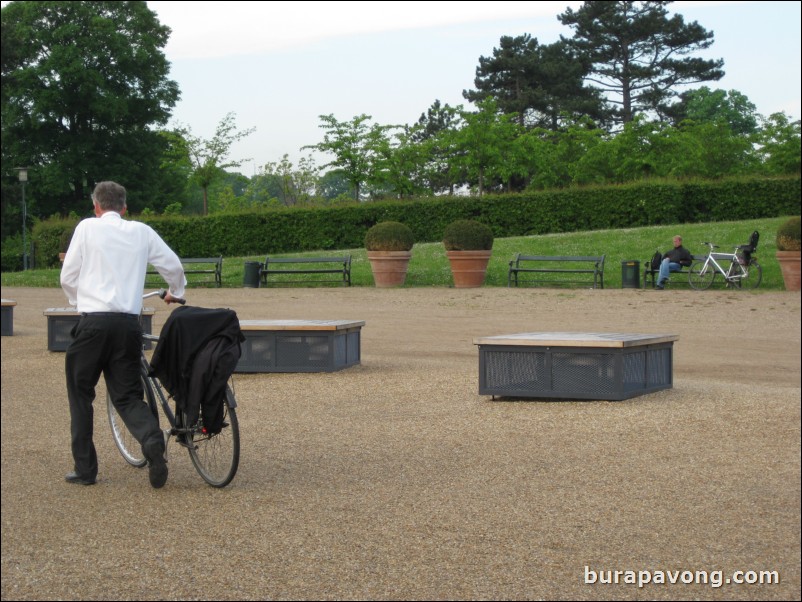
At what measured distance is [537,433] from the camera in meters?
7.52

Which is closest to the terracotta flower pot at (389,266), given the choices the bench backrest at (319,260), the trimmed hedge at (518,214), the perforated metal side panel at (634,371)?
the bench backrest at (319,260)

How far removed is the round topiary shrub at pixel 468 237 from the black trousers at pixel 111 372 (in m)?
17.8

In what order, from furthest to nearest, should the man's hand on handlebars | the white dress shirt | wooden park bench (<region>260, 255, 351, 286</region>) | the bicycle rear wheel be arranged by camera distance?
1. wooden park bench (<region>260, 255, 351, 286</region>)
2. the bicycle rear wheel
3. the man's hand on handlebars
4. the white dress shirt

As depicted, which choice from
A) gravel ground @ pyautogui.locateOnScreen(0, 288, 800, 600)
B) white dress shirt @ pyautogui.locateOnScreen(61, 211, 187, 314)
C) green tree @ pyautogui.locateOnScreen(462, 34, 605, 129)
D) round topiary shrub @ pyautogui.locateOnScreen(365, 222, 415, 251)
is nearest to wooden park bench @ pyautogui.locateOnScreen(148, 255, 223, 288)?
round topiary shrub @ pyautogui.locateOnScreen(365, 222, 415, 251)

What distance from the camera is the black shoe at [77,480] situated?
5.93 metres

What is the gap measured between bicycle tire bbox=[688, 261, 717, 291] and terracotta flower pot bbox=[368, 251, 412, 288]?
6133 millimetres

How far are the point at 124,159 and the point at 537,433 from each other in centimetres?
4692

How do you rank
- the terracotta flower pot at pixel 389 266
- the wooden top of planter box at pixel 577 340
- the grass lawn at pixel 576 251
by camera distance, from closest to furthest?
the wooden top of planter box at pixel 577 340 < the terracotta flower pot at pixel 389 266 < the grass lawn at pixel 576 251

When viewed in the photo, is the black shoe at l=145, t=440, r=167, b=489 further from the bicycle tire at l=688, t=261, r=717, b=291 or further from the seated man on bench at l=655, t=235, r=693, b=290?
the seated man on bench at l=655, t=235, r=693, b=290

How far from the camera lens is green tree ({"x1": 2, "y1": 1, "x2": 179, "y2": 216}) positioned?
49.2m

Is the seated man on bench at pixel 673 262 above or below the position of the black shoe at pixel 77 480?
above

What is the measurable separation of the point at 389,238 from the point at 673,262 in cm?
622

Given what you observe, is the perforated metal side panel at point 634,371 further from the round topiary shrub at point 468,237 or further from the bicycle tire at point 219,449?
the round topiary shrub at point 468,237

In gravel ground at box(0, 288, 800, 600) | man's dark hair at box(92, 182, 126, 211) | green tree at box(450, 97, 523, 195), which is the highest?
green tree at box(450, 97, 523, 195)
